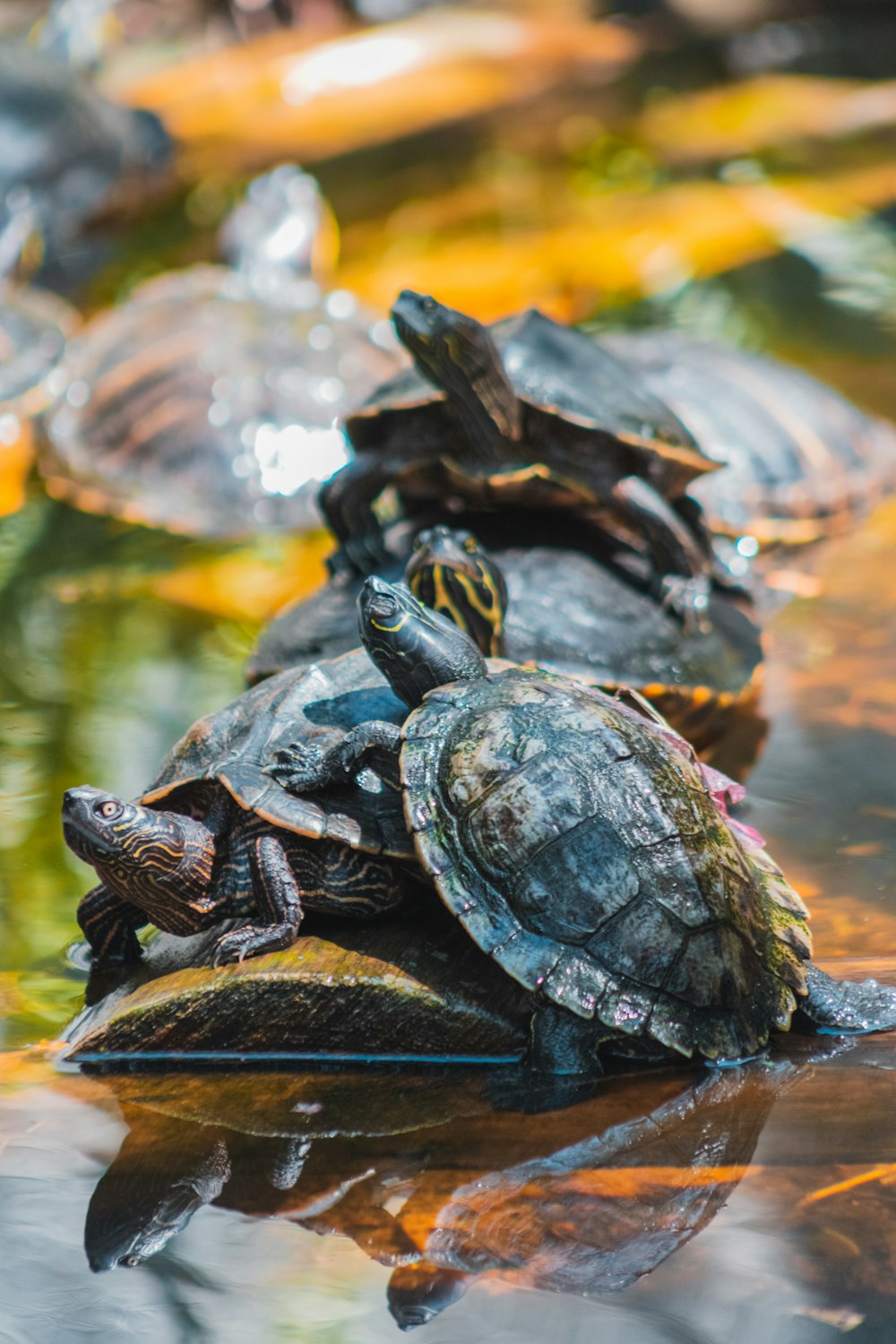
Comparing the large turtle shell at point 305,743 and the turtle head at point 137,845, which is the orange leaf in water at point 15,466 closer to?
the large turtle shell at point 305,743

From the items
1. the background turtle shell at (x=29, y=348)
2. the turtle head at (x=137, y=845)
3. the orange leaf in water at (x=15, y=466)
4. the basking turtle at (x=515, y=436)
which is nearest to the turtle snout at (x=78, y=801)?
the turtle head at (x=137, y=845)

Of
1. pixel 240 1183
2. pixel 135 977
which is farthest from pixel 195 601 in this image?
pixel 240 1183

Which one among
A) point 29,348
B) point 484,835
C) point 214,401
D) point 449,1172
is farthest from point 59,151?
point 449,1172

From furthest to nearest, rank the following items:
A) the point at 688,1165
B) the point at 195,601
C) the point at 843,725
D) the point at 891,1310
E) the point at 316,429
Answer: the point at 316,429 → the point at 195,601 → the point at 843,725 → the point at 688,1165 → the point at 891,1310

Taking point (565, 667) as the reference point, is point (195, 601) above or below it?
below

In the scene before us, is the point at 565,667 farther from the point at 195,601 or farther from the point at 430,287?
the point at 430,287

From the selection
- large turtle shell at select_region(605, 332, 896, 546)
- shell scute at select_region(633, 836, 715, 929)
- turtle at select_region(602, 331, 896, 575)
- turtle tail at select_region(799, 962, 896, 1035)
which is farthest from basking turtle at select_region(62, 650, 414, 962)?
large turtle shell at select_region(605, 332, 896, 546)

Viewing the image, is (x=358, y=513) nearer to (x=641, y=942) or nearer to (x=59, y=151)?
(x=641, y=942)

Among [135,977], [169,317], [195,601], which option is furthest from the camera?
[169,317]
